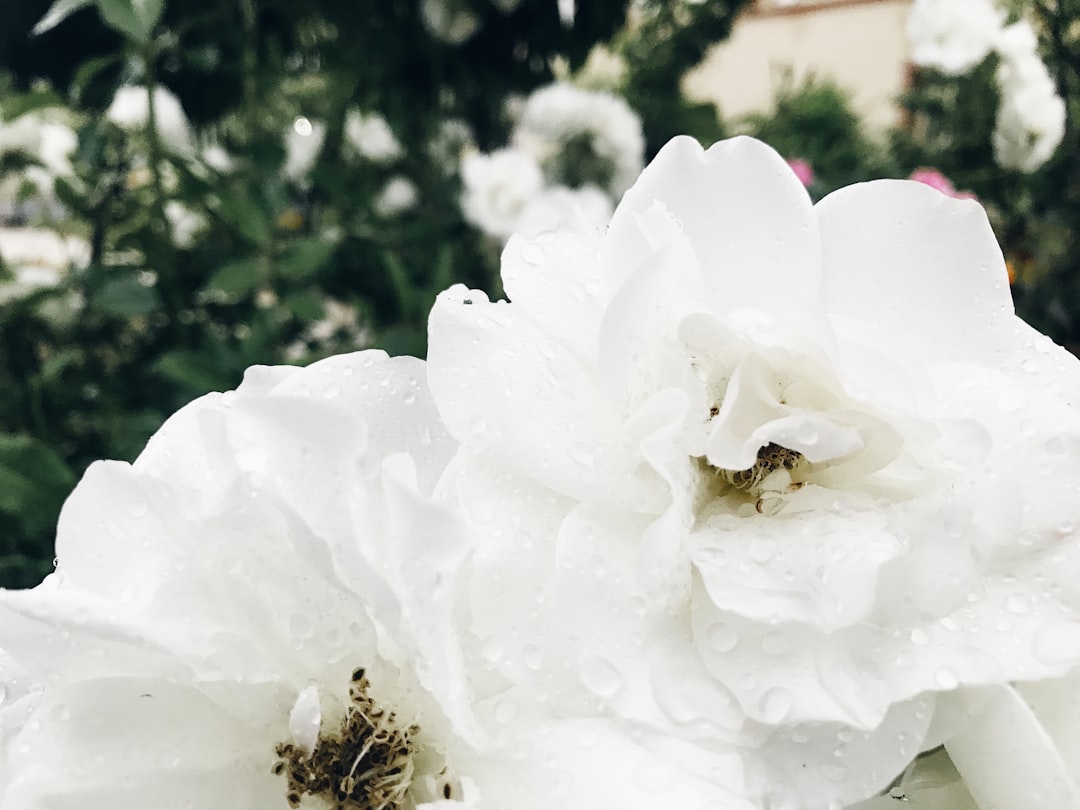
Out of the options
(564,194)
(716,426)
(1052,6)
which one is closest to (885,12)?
(1052,6)

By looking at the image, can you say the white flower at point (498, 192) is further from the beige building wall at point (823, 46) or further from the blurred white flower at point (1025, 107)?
the beige building wall at point (823, 46)

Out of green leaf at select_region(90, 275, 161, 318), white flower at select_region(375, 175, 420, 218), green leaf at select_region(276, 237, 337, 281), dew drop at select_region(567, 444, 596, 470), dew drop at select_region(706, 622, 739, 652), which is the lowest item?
white flower at select_region(375, 175, 420, 218)

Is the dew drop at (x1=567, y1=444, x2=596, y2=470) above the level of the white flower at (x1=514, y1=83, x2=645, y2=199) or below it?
above

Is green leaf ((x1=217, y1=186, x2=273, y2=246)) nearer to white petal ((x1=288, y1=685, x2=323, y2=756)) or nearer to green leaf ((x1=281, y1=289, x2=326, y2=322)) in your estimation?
green leaf ((x1=281, y1=289, x2=326, y2=322))

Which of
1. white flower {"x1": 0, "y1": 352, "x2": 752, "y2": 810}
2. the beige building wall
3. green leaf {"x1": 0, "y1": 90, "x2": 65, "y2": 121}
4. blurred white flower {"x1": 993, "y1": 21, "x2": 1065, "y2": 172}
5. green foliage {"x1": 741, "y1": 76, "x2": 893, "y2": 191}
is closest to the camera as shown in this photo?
white flower {"x1": 0, "y1": 352, "x2": 752, "y2": 810}

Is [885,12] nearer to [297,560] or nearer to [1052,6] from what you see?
[1052,6]

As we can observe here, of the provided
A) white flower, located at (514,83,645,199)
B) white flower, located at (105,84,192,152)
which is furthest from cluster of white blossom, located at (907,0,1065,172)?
white flower, located at (105,84,192,152)

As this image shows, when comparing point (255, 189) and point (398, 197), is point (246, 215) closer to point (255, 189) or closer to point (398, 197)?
point (255, 189)

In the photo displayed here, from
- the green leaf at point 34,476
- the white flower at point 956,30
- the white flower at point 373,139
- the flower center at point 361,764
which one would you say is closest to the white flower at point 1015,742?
the flower center at point 361,764
